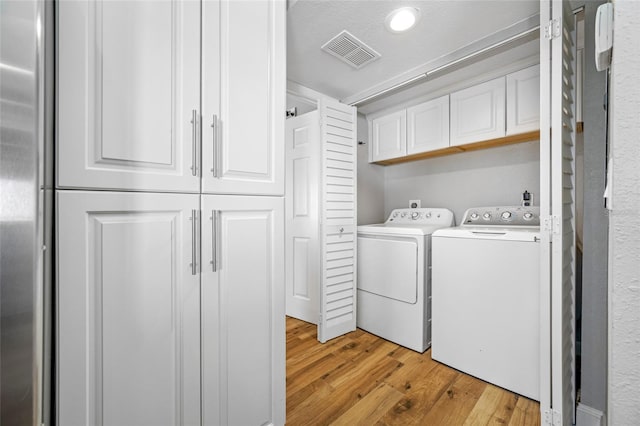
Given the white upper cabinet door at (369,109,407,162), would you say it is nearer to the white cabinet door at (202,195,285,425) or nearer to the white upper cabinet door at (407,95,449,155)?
the white upper cabinet door at (407,95,449,155)

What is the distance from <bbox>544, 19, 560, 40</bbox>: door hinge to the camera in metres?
1.26

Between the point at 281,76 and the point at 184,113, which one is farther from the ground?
the point at 281,76

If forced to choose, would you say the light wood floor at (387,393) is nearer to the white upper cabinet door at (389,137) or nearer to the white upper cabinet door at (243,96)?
the white upper cabinet door at (243,96)

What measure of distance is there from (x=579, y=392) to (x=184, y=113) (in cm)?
239

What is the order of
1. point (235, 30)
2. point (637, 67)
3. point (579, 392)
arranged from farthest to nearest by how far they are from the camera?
point (579, 392) < point (235, 30) < point (637, 67)

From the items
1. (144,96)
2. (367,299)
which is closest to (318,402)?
(367,299)

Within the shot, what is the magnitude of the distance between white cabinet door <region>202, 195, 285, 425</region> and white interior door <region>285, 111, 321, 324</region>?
1.43 metres

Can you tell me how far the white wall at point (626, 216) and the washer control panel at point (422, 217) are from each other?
2351 mm

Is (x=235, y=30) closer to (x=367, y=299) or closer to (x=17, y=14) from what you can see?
(x=17, y=14)

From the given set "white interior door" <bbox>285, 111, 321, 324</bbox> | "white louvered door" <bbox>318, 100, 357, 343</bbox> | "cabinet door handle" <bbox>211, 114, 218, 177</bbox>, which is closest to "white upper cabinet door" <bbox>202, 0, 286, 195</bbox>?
"cabinet door handle" <bbox>211, 114, 218, 177</bbox>

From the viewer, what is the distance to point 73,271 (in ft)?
2.59

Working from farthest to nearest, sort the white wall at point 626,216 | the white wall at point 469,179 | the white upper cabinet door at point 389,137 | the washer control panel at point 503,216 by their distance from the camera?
the white upper cabinet door at point 389,137 < the white wall at point 469,179 < the washer control panel at point 503,216 < the white wall at point 626,216

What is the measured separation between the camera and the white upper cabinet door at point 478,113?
7.19ft

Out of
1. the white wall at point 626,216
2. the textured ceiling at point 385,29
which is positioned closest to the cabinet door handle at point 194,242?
the white wall at point 626,216
